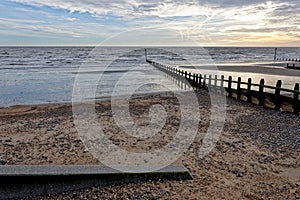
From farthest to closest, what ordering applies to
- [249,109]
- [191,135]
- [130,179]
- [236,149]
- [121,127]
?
[249,109], [121,127], [191,135], [236,149], [130,179]

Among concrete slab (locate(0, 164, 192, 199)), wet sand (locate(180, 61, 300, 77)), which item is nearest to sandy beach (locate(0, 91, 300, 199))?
concrete slab (locate(0, 164, 192, 199))

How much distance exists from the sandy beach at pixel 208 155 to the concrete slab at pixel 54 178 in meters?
0.13

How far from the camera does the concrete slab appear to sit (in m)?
4.61

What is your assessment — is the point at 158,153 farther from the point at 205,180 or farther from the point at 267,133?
the point at 267,133

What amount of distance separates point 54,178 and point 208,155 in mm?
3806

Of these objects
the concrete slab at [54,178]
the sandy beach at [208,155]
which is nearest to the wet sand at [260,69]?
the sandy beach at [208,155]

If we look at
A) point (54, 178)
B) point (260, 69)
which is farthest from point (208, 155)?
point (260, 69)

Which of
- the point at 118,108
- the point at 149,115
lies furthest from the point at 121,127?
the point at 118,108

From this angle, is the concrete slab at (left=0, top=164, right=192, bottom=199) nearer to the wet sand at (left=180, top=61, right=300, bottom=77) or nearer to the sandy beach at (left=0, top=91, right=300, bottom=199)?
the sandy beach at (left=0, top=91, right=300, bottom=199)

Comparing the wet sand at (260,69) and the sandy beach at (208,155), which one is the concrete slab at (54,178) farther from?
the wet sand at (260,69)

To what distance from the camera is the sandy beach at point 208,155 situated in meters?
4.77

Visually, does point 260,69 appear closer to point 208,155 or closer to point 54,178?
point 208,155

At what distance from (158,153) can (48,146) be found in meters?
3.19

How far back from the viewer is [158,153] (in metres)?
6.69
